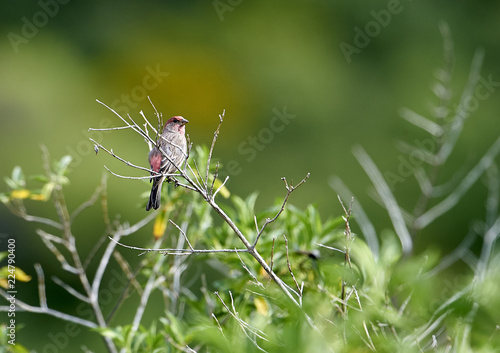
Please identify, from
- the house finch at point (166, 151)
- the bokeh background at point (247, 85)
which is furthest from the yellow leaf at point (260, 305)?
the bokeh background at point (247, 85)

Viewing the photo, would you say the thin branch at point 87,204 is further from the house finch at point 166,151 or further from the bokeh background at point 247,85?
the bokeh background at point 247,85

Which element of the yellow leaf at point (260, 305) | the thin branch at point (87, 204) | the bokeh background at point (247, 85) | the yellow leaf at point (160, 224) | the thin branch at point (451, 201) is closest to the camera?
the yellow leaf at point (260, 305)

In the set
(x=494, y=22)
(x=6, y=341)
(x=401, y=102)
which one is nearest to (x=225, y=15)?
(x=401, y=102)

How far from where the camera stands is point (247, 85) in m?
11.7

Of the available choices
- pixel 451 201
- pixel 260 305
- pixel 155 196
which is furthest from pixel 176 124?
pixel 451 201

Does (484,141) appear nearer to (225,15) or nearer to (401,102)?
(401,102)

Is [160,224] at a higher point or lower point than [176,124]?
lower

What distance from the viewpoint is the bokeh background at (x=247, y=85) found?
10305mm

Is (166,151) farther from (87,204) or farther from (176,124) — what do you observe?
(87,204)

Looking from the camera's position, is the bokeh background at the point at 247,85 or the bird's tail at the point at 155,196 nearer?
the bird's tail at the point at 155,196

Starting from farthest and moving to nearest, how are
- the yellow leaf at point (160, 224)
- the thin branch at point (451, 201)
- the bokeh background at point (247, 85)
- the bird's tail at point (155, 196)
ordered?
1. the bokeh background at point (247, 85)
2. the thin branch at point (451, 201)
3. the yellow leaf at point (160, 224)
4. the bird's tail at point (155, 196)

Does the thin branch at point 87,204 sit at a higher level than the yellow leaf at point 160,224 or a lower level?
lower

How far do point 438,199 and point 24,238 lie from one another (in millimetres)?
6493

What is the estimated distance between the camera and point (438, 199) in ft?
34.7
